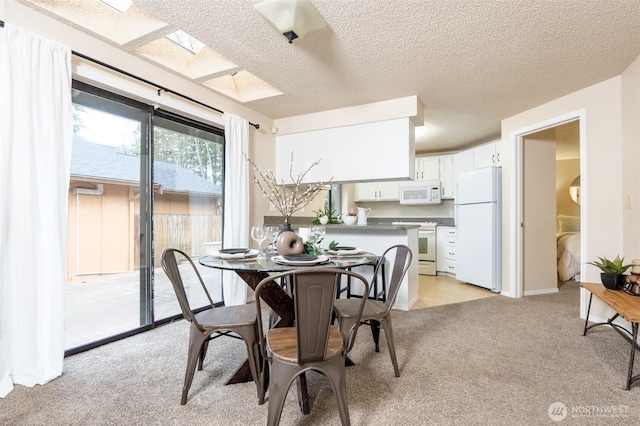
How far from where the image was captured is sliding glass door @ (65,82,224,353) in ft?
7.70

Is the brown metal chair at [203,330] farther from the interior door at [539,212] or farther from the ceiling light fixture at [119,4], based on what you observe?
the interior door at [539,212]

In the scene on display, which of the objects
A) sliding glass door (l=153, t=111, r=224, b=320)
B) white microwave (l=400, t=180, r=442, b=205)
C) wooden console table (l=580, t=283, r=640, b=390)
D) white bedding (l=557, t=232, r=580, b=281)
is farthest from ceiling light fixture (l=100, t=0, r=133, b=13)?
white bedding (l=557, t=232, r=580, b=281)

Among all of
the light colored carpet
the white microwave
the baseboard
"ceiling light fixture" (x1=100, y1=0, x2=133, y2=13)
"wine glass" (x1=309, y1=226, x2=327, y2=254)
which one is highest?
"ceiling light fixture" (x1=100, y1=0, x2=133, y2=13)

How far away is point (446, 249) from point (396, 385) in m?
3.81

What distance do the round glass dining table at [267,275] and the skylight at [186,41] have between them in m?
2.03

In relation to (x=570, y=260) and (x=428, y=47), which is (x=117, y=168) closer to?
(x=428, y=47)

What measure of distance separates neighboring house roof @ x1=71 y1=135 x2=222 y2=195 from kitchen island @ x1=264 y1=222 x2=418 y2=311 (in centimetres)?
129

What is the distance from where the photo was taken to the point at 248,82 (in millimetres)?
3385

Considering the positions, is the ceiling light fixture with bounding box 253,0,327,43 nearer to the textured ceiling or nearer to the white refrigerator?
the textured ceiling

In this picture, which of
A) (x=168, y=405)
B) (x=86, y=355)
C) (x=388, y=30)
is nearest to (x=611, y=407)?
(x=168, y=405)

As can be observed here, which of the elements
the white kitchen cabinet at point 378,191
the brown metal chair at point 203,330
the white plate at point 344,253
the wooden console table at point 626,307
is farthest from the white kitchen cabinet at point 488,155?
the brown metal chair at point 203,330

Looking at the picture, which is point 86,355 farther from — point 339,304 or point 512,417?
point 512,417

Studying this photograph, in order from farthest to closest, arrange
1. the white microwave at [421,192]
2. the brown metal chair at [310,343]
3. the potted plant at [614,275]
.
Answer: the white microwave at [421,192] → the potted plant at [614,275] → the brown metal chair at [310,343]

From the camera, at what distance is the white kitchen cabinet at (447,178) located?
545 cm
